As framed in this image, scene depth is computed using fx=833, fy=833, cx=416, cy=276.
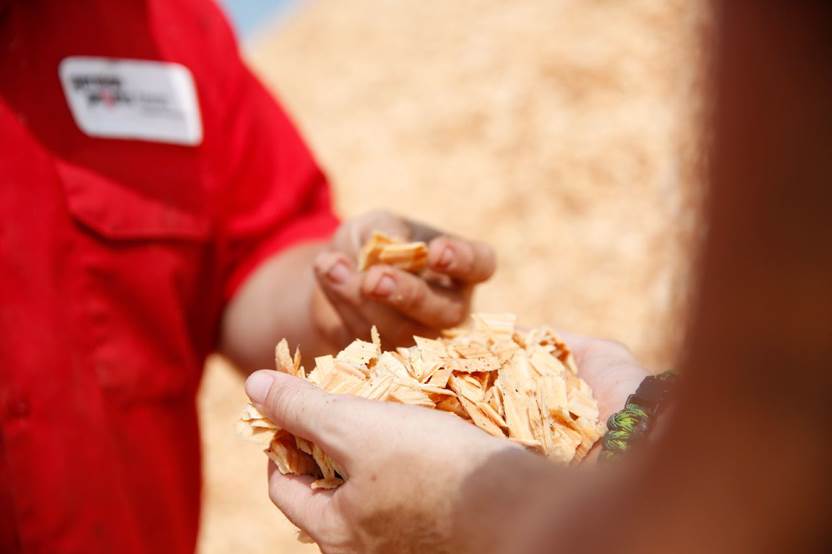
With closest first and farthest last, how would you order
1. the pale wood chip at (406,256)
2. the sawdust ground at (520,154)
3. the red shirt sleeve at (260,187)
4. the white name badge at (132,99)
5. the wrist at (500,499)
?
the wrist at (500,499) < the pale wood chip at (406,256) < the white name badge at (132,99) < the red shirt sleeve at (260,187) < the sawdust ground at (520,154)

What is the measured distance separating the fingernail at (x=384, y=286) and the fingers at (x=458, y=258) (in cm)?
7

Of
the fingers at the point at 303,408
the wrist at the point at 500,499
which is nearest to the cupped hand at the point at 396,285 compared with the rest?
the fingers at the point at 303,408

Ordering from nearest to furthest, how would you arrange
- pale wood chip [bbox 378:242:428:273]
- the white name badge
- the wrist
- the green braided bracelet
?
the wrist
the green braided bracelet
pale wood chip [bbox 378:242:428:273]
the white name badge

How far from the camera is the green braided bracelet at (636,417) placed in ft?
2.61

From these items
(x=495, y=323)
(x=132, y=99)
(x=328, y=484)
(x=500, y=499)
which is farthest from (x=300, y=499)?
(x=132, y=99)

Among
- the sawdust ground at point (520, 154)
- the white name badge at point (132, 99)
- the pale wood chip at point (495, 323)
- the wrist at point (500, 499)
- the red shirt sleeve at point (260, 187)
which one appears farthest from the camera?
the sawdust ground at point (520, 154)

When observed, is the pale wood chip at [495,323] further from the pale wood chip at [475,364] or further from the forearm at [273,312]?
the forearm at [273,312]

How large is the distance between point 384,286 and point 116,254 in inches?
20.7

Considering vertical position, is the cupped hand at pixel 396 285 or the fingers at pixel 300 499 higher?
the cupped hand at pixel 396 285

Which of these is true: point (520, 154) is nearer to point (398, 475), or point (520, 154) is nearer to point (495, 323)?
point (495, 323)

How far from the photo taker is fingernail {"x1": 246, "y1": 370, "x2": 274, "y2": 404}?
2.89 feet

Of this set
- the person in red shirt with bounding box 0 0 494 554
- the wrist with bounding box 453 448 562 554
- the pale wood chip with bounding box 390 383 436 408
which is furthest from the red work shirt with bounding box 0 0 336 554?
the wrist with bounding box 453 448 562 554

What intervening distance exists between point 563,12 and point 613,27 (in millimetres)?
433

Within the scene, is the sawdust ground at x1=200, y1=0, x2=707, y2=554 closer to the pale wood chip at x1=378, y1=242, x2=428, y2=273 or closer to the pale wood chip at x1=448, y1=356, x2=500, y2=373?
the pale wood chip at x1=378, y1=242, x2=428, y2=273
